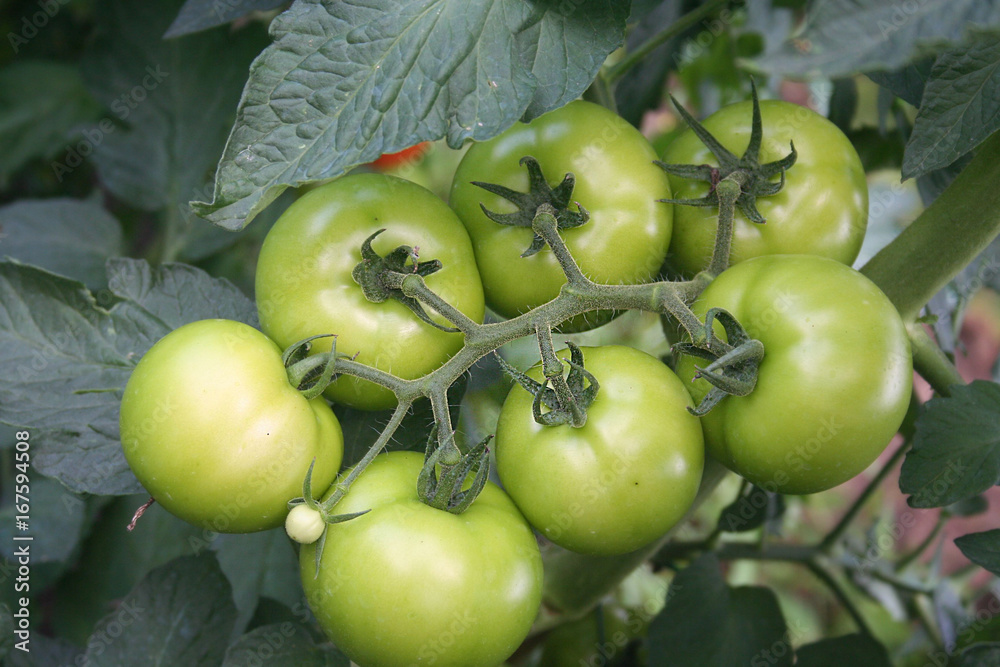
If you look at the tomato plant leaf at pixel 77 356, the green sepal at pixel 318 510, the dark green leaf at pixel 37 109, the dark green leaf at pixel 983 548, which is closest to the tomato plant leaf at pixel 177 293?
the tomato plant leaf at pixel 77 356

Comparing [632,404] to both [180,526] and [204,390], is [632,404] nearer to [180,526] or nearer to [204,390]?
[204,390]

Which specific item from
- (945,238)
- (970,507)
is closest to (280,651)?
(945,238)

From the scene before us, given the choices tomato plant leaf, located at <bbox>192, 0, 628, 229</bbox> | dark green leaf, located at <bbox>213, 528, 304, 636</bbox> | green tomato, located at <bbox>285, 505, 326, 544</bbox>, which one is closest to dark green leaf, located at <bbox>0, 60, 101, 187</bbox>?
dark green leaf, located at <bbox>213, 528, 304, 636</bbox>

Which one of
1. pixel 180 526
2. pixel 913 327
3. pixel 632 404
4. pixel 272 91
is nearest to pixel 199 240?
pixel 180 526

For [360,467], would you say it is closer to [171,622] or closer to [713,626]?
[171,622]

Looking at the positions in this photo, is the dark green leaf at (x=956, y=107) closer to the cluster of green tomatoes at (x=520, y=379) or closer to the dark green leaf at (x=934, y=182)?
the cluster of green tomatoes at (x=520, y=379)

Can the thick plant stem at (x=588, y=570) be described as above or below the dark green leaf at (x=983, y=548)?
below

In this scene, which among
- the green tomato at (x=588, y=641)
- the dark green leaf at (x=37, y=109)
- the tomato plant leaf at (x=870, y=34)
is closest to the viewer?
the tomato plant leaf at (x=870, y=34)

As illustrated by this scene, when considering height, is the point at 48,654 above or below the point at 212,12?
below

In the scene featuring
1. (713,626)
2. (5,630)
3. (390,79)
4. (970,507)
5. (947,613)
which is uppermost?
(390,79)
